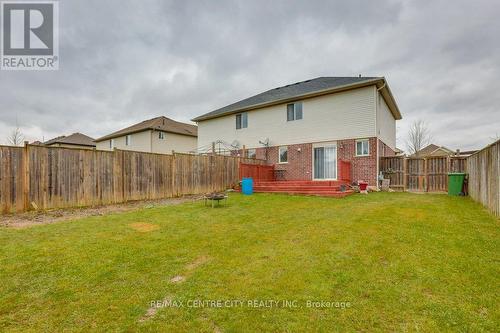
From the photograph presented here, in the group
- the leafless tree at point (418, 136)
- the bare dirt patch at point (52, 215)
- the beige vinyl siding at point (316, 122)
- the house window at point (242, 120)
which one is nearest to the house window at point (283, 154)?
the beige vinyl siding at point (316, 122)

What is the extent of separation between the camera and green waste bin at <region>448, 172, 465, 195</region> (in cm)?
1106

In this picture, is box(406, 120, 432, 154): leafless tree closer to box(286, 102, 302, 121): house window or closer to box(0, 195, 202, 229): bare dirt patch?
box(286, 102, 302, 121): house window

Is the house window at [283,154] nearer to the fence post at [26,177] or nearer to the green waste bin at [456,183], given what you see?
the green waste bin at [456,183]

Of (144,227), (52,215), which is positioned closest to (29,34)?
(52,215)

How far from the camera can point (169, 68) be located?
18.7 m

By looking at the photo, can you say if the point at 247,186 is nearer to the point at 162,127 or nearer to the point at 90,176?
the point at 90,176

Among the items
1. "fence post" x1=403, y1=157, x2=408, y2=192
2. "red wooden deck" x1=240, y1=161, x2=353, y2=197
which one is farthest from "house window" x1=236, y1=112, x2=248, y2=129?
"fence post" x1=403, y1=157, x2=408, y2=192

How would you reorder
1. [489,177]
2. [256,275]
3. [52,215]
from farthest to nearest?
[52,215], [489,177], [256,275]

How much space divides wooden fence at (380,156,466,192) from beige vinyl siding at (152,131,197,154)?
2176 cm

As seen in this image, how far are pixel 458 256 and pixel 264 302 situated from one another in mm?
3333

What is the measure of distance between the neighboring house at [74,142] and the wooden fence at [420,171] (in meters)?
36.6

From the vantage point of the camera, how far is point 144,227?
5.92 meters

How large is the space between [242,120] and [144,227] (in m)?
14.9

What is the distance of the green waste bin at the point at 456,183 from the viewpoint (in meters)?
11.1
